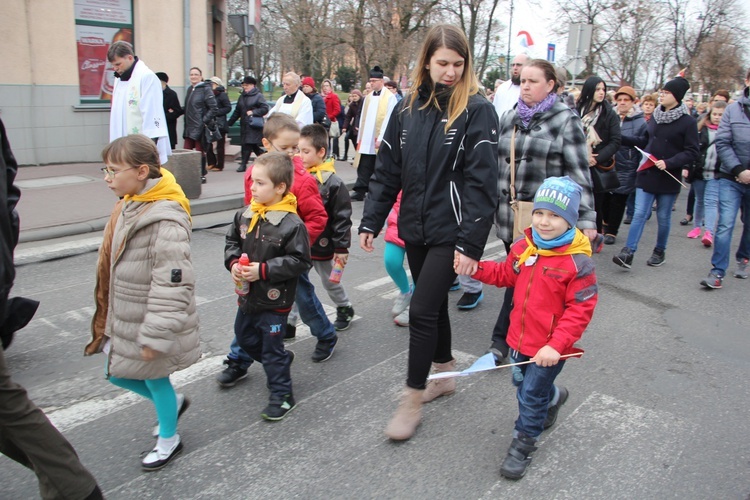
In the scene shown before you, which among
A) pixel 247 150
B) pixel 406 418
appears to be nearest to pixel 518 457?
pixel 406 418

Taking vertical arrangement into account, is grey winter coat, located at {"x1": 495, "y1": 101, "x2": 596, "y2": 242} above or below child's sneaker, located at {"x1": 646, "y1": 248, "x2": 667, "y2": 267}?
above

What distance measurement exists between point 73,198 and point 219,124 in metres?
3.88

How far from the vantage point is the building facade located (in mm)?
10805

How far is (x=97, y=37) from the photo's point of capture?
12.0 metres

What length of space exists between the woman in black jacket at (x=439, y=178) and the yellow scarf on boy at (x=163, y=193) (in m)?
1.09

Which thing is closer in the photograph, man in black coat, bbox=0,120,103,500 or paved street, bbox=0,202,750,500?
man in black coat, bbox=0,120,103,500

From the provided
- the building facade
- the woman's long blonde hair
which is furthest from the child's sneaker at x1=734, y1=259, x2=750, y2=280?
the building facade

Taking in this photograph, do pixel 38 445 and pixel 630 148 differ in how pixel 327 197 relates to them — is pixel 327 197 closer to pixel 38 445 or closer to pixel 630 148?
pixel 38 445

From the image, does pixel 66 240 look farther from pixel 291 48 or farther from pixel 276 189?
pixel 291 48

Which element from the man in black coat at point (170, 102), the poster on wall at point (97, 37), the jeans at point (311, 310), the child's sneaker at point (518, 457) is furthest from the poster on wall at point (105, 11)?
the child's sneaker at point (518, 457)

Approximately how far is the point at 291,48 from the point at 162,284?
32611 millimetres

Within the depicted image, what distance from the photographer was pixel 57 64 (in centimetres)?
1130

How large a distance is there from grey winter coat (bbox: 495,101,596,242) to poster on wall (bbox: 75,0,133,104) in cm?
996

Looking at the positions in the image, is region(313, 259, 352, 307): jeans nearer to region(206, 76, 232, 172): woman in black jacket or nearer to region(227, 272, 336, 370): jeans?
region(227, 272, 336, 370): jeans
